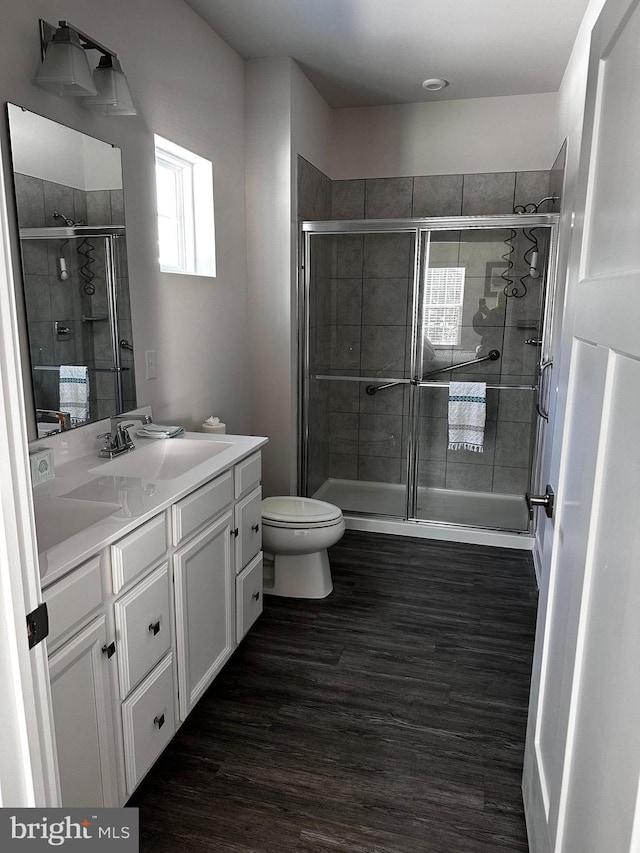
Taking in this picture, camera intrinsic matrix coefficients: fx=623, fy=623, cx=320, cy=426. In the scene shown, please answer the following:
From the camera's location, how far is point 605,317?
1124 mm

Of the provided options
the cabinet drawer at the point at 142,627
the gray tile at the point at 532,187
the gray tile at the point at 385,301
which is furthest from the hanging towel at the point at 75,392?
the gray tile at the point at 532,187

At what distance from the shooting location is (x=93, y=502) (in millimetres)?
1784

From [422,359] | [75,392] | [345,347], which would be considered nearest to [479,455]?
[422,359]

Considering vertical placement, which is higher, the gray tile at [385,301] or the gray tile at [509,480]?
the gray tile at [385,301]

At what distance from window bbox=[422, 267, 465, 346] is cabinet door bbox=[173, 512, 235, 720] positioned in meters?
2.01

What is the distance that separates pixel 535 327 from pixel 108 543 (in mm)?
2903

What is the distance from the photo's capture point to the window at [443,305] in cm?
370

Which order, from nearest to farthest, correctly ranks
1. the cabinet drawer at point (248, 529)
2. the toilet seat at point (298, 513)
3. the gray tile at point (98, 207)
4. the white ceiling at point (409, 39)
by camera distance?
1. the gray tile at point (98, 207)
2. the cabinet drawer at point (248, 529)
3. the white ceiling at point (409, 39)
4. the toilet seat at point (298, 513)

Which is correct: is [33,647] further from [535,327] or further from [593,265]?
[535,327]

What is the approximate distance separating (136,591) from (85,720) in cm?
33

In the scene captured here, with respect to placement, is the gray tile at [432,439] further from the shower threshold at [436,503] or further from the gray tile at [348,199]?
the gray tile at [348,199]

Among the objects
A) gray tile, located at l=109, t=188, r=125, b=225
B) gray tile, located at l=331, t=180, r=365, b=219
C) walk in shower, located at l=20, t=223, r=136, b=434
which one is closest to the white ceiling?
gray tile, located at l=331, t=180, r=365, b=219

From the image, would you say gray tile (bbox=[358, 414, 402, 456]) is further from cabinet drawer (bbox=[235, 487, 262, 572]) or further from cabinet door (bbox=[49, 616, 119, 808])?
cabinet door (bbox=[49, 616, 119, 808])

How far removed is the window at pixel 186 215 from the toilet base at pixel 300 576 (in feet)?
4.89
